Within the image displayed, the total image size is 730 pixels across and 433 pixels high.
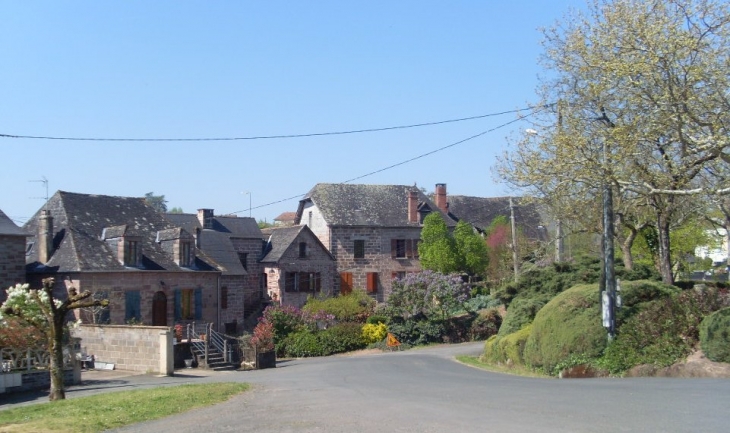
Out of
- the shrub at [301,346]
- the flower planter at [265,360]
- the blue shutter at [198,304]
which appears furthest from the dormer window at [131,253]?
the flower planter at [265,360]

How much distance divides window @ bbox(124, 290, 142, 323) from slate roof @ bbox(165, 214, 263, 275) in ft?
19.0

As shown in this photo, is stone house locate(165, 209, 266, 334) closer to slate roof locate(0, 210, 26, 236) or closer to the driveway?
slate roof locate(0, 210, 26, 236)

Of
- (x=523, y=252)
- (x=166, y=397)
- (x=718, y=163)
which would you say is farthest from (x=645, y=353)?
(x=523, y=252)

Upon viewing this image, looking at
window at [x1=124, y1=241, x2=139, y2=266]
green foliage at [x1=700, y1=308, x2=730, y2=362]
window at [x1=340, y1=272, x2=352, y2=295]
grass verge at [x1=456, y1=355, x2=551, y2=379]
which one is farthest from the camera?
window at [x1=340, y1=272, x2=352, y2=295]

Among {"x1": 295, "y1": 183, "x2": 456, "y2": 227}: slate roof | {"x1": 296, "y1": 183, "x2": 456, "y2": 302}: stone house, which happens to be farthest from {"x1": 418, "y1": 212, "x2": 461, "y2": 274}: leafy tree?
{"x1": 295, "y1": 183, "x2": 456, "y2": 227}: slate roof

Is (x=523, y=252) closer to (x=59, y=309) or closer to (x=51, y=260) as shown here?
(x=51, y=260)

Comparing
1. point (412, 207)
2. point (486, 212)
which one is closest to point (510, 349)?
point (412, 207)

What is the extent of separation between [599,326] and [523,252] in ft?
90.4

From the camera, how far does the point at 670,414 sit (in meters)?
11.1

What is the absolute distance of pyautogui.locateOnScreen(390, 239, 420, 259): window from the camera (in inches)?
2215

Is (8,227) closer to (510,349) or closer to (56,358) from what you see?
(56,358)

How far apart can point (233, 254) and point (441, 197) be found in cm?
1924

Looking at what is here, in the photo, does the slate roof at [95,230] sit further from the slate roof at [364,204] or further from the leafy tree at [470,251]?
the leafy tree at [470,251]

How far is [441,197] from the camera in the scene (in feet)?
199
